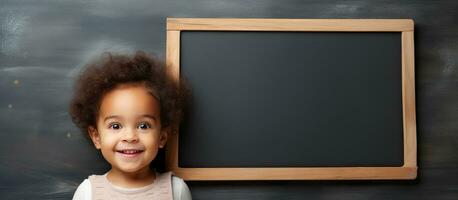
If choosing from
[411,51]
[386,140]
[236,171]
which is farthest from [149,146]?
[411,51]

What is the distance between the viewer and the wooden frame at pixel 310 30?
63.9 inches

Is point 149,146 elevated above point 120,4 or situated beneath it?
situated beneath

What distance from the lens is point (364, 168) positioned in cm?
166

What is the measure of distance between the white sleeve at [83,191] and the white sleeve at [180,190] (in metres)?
0.23

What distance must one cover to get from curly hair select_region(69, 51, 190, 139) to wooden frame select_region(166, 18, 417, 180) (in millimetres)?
82

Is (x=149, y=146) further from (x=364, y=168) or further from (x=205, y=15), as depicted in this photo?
(x=364, y=168)

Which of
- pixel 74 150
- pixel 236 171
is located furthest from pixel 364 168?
pixel 74 150

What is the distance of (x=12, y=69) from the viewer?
5.40 ft

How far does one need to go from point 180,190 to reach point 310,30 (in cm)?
63

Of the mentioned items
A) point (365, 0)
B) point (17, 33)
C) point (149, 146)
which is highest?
point (365, 0)

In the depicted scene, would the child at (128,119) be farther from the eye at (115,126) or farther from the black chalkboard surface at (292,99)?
the black chalkboard surface at (292,99)

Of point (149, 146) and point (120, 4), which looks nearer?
point (149, 146)

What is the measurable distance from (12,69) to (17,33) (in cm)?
11

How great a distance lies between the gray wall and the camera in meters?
1.64
